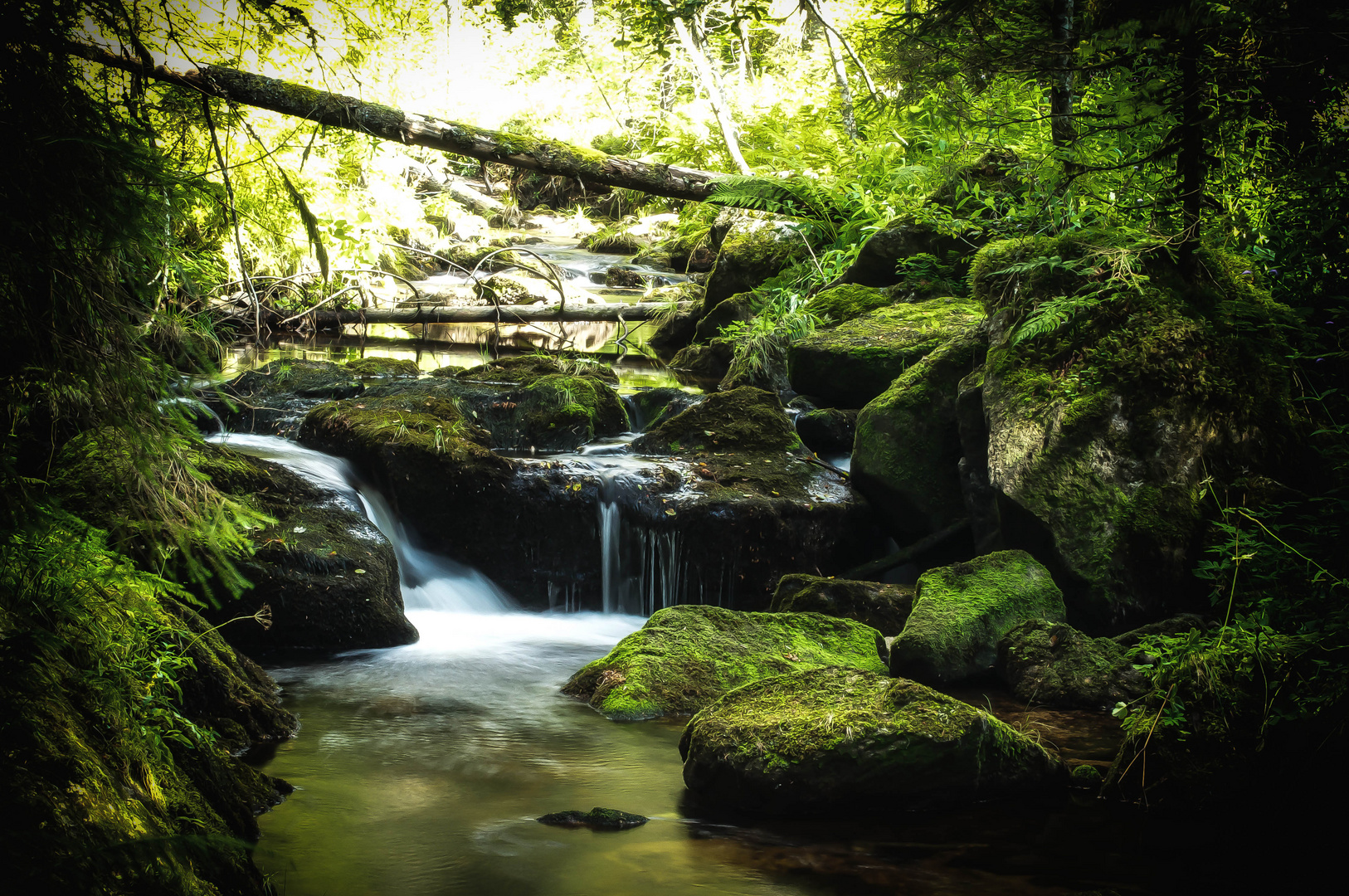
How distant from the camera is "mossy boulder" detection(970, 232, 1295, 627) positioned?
4984 mm

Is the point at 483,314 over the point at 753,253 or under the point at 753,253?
under

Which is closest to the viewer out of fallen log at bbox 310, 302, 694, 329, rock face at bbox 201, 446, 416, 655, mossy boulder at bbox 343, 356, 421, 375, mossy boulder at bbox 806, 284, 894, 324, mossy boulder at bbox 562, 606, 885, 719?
mossy boulder at bbox 562, 606, 885, 719

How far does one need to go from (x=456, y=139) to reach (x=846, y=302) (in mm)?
4631

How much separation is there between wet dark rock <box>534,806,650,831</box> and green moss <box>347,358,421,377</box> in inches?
291

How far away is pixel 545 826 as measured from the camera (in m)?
3.47

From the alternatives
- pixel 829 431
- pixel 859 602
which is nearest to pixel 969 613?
pixel 859 602

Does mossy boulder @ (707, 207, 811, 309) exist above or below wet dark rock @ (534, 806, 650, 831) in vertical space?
above

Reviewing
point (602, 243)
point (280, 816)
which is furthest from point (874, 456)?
point (602, 243)

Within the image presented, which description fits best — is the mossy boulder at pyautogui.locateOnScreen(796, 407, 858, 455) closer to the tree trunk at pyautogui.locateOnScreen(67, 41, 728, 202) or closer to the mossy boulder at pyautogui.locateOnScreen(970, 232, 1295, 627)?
the mossy boulder at pyautogui.locateOnScreen(970, 232, 1295, 627)

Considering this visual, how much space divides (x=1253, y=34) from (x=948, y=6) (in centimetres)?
132

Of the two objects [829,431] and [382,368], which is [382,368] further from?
[829,431]

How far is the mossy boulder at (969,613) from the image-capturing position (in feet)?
16.2

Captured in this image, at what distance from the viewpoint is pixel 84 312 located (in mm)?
1989

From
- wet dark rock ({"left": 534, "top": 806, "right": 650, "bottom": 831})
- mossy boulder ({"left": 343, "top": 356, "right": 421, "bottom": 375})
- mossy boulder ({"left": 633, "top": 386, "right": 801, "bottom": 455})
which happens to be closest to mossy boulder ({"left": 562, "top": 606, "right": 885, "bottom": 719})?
wet dark rock ({"left": 534, "top": 806, "right": 650, "bottom": 831})
